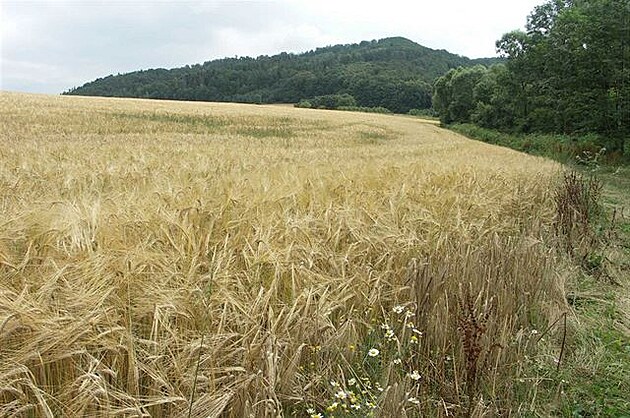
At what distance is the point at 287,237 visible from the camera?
2.64 meters

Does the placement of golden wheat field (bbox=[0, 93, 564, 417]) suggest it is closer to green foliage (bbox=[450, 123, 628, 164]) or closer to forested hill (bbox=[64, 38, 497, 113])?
green foliage (bbox=[450, 123, 628, 164])

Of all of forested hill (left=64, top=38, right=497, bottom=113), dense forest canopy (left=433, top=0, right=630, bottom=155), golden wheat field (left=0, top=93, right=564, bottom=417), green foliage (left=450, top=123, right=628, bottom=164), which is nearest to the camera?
golden wheat field (left=0, top=93, right=564, bottom=417)

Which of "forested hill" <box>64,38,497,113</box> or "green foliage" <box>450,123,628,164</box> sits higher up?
"forested hill" <box>64,38,497,113</box>

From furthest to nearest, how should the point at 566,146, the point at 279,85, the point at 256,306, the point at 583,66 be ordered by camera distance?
the point at 279,85
the point at 566,146
the point at 583,66
the point at 256,306

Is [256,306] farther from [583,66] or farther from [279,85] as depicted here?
[279,85]

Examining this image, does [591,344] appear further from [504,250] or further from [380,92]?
[380,92]

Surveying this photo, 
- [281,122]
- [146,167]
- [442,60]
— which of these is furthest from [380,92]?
[146,167]

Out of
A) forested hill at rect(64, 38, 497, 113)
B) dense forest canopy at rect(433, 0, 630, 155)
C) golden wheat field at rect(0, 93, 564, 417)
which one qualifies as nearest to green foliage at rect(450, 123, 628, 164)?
dense forest canopy at rect(433, 0, 630, 155)

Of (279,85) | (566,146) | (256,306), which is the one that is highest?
(279,85)

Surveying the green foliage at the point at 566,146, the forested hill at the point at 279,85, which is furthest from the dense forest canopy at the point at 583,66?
the forested hill at the point at 279,85

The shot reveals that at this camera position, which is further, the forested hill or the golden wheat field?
the forested hill

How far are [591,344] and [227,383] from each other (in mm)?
2723

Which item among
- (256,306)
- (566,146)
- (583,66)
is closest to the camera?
(256,306)

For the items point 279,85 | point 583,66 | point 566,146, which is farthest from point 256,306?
point 279,85
